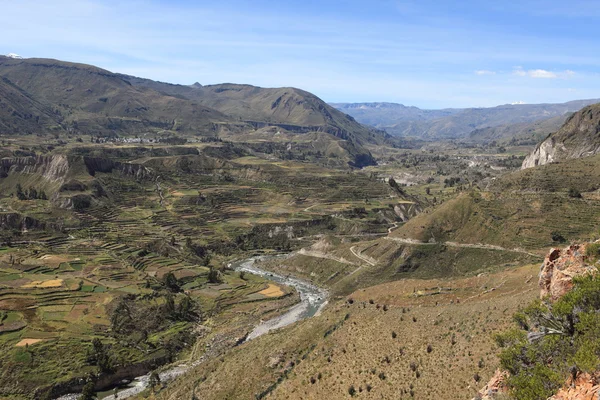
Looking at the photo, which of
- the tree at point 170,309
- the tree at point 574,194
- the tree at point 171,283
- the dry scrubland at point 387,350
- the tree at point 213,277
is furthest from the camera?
the tree at point 213,277

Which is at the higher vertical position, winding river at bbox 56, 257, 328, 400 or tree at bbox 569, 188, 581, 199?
tree at bbox 569, 188, 581, 199

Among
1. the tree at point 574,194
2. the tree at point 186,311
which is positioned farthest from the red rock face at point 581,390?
the tree at point 574,194

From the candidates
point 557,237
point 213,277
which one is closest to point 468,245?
point 557,237

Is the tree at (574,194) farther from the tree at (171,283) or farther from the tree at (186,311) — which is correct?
the tree at (171,283)

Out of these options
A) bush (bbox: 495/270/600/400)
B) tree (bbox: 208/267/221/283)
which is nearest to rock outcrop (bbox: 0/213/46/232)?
tree (bbox: 208/267/221/283)

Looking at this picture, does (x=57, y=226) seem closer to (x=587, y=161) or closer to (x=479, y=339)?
(x=479, y=339)

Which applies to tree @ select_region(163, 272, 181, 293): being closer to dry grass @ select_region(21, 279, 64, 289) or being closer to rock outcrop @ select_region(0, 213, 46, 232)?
dry grass @ select_region(21, 279, 64, 289)

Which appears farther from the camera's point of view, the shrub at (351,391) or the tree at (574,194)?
the tree at (574,194)
